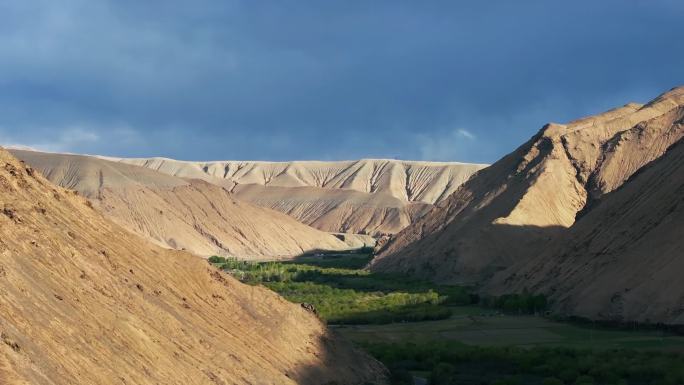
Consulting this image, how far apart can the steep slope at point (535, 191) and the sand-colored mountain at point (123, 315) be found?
61.5 metres

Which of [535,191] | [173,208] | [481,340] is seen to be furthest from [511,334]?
[173,208]

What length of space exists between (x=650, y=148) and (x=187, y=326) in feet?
309

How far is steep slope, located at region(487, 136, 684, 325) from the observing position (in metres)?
65.1

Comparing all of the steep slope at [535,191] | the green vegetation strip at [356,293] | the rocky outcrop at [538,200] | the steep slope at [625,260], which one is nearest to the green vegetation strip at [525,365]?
the steep slope at [625,260]

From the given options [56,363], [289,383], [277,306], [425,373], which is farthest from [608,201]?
[56,363]

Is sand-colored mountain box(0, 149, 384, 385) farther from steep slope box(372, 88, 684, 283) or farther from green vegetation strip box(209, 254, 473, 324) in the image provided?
steep slope box(372, 88, 684, 283)

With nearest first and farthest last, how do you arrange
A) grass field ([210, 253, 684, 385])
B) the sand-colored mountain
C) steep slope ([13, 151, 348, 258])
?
the sand-colored mountain, grass field ([210, 253, 684, 385]), steep slope ([13, 151, 348, 258])

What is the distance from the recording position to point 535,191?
120 m

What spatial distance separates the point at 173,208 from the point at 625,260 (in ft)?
387

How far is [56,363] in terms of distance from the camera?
78.0 feet

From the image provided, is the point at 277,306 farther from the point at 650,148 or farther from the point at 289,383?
the point at 650,148

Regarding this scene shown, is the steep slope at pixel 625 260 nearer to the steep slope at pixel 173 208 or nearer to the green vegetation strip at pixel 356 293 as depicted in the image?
the green vegetation strip at pixel 356 293

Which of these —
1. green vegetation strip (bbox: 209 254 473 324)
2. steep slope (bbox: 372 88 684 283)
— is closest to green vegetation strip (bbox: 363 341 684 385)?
green vegetation strip (bbox: 209 254 473 324)

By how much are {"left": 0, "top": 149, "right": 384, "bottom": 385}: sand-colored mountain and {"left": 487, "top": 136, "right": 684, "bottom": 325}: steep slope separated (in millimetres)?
28539
